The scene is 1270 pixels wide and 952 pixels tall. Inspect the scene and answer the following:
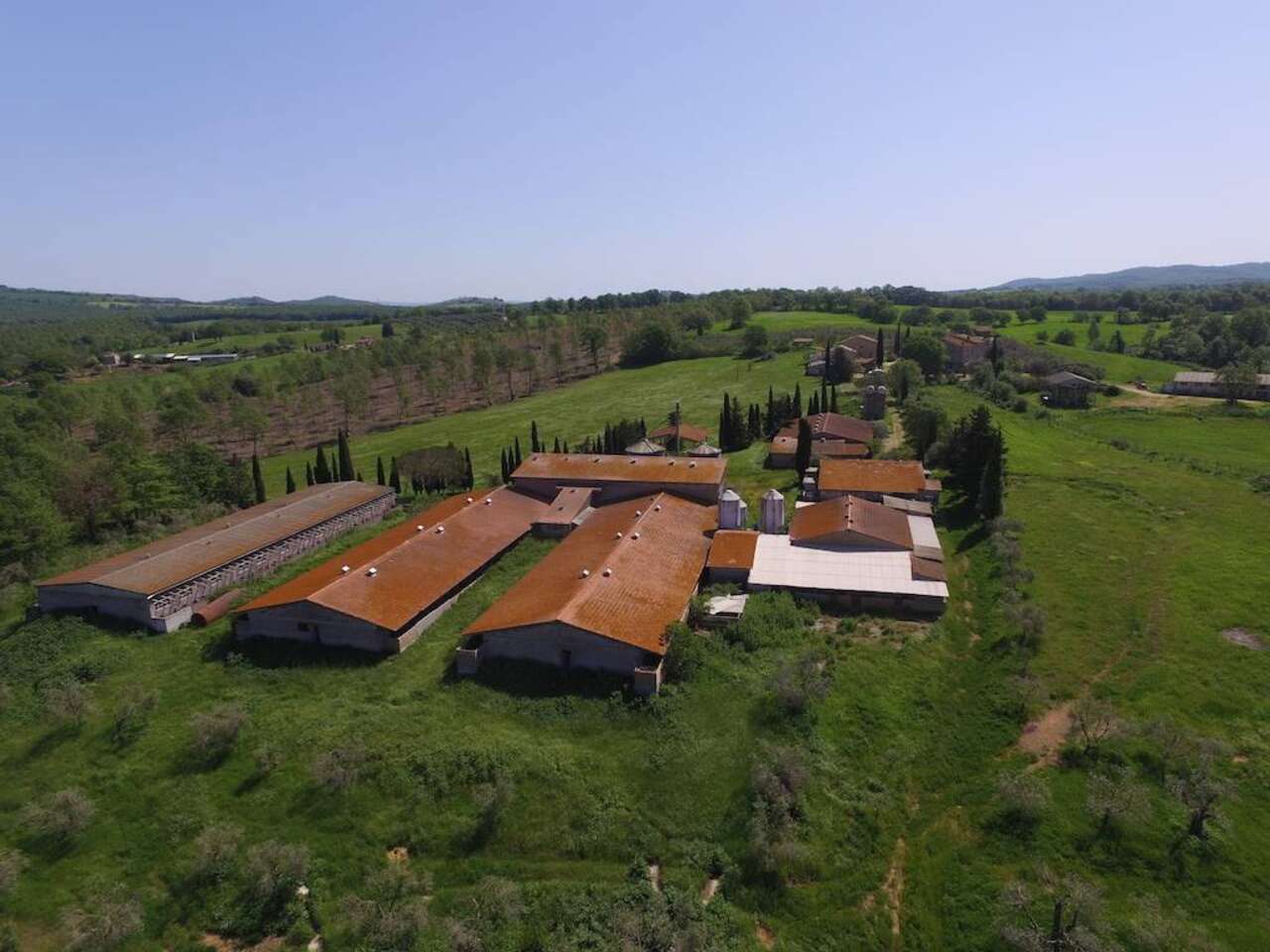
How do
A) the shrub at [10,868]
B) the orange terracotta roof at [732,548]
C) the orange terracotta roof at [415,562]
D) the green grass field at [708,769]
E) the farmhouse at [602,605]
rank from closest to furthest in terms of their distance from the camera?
the green grass field at [708,769] → the shrub at [10,868] → the farmhouse at [602,605] → the orange terracotta roof at [415,562] → the orange terracotta roof at [732,548]

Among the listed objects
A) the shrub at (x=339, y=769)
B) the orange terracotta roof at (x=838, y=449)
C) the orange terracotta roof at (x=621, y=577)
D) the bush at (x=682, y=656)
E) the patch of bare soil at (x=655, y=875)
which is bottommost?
the patch of bare soil at (x=655, y=875)

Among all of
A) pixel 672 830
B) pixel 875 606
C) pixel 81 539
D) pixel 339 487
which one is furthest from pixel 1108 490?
pixel 81 539

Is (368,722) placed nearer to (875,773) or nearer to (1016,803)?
(875,773)

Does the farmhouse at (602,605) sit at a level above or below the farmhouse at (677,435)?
below

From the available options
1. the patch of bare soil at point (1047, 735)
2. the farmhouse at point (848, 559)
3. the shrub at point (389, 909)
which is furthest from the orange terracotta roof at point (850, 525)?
the shrub at point (389, 909)

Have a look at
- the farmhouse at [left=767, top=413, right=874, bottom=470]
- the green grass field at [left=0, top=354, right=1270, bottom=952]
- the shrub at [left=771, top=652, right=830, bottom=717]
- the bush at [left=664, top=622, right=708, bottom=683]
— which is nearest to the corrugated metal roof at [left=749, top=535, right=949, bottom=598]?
the green grass field at [left=0, top=354, right=1270, bottom=952]

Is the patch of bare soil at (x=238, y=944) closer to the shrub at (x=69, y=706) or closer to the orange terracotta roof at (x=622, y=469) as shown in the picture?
the shrub at (x=69, y=706)
